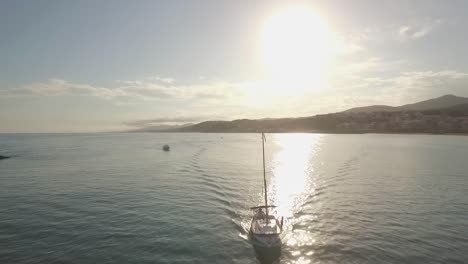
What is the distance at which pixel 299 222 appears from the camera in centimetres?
3938

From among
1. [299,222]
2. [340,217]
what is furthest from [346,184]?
[299,222]

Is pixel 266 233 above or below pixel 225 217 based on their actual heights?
above

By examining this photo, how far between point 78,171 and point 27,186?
1918 centimetres

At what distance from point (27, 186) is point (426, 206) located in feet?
246

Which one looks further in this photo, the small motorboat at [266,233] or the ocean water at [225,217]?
the small motorboat at [266,233]

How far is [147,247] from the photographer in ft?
103

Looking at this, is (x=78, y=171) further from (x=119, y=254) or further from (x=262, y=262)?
(x=262, y=262)

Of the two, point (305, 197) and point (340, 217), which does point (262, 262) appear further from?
point (305, 197)

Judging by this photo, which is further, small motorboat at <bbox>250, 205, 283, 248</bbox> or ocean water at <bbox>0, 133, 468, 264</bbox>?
small motorboat at <bbox>250, 205, 283, 248</bbox>

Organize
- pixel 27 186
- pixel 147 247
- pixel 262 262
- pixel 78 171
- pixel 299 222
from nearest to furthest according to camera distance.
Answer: pixel 262 262, pixel 147 247, pixel 299 222, pixel 27 186, pixel 78 171

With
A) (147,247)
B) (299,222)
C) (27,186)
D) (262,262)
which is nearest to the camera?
(262,262)

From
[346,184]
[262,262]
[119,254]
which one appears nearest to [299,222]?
[262,262]

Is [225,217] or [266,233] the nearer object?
[266,233]

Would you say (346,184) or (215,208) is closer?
(215,208)
